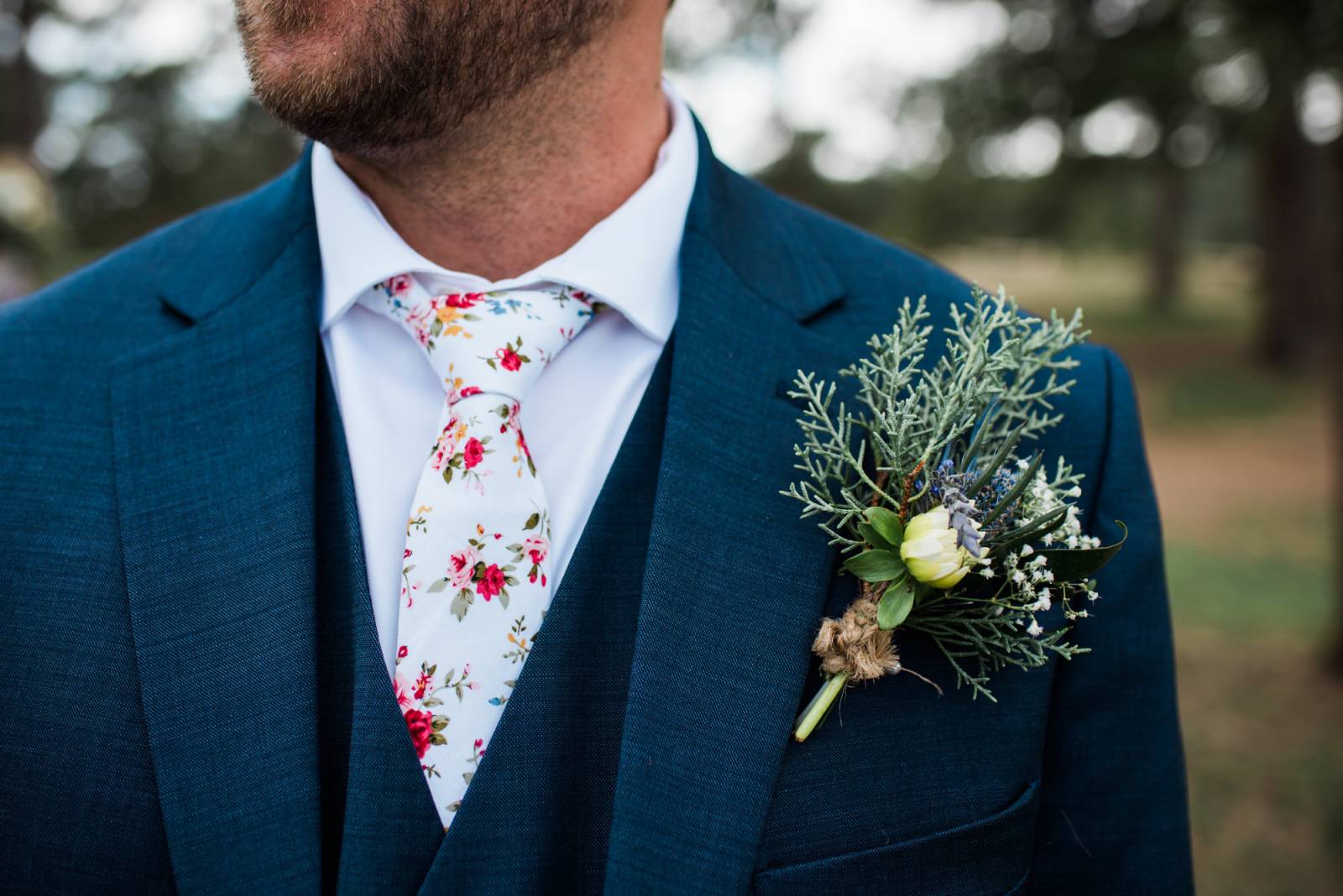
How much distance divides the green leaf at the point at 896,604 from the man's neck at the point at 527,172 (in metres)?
0.84

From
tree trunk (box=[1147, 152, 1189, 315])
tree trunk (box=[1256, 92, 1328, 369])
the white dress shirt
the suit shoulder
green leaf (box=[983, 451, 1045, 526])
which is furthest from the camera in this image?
tree trunk (box=[1147, 152, 1189, 315])

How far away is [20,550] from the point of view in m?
1.52

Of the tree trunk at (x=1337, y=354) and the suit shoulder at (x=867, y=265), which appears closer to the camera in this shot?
the suit shoulder at (x=867, y=265)

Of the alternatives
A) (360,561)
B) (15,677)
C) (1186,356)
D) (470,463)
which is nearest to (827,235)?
(470,463)

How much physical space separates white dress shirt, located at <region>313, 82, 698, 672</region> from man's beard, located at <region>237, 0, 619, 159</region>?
162mm

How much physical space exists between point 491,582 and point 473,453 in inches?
7.5

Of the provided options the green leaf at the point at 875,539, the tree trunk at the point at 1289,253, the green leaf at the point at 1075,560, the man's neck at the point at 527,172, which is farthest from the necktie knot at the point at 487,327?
the tree trunk at the point at 1289,253

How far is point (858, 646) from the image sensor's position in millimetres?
1474

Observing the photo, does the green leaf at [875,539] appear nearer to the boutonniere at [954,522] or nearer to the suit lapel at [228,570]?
the boutonniere at [954,522]

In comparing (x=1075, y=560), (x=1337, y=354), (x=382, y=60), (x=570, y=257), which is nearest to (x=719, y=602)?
(x=1075, y=560)

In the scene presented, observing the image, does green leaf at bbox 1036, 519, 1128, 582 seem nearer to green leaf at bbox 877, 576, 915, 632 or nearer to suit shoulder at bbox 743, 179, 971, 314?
green leaf at bbox 877, 576, 915, 632

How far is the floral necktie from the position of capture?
5.02 ft

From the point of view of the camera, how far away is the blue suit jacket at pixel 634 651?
1446mm

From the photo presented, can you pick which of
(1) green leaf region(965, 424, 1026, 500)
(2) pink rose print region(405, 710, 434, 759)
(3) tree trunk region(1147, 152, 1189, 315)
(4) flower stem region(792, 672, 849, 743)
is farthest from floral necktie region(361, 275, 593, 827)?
(3) tree trunk region(1147, 152, 1189, 315)
